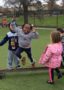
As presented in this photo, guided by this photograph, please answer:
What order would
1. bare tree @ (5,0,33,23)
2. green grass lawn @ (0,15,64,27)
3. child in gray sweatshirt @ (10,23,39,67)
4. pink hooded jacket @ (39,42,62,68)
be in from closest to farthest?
pink hooded jacket @ (39,42,62,68)
child in gray sweatshirt @ (10,23,39,67)
green grass lawn @ (0,15,64,27)
bare tree @ (5,0,33,23)

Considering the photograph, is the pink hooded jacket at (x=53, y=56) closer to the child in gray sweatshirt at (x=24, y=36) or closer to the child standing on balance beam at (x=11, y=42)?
the child in gray sweatshirt at (x=24, y=36)

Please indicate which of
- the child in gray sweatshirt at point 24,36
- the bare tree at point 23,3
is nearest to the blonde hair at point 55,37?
the child in gray sweatshirt at point 24,36

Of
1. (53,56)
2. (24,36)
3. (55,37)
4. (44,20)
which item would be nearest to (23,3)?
(44,20)

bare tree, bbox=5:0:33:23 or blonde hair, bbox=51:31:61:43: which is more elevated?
blonde hair, bbox=51:31:61:43

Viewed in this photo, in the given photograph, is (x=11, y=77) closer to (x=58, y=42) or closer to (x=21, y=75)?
(x=21, y=75)

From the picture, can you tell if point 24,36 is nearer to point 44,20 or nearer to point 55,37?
point 55,37

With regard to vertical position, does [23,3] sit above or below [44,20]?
above

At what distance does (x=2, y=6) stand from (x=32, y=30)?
42.6 meters

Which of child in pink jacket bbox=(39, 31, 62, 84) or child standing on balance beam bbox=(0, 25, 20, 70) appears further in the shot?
child standing on balance beam bbox=(0, 25, 20, 70)

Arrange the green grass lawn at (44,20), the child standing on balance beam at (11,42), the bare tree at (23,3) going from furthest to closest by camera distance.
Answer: the bare tree at (23,3), the green grass lawn at (44,20), the child standing on balance beam at (11,42)

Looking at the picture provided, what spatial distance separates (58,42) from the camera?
25.0 ft

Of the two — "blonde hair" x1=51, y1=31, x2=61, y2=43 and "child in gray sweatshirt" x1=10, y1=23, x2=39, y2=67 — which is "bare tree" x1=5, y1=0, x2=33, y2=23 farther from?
"blonde hair" x1=51, y1=31, x2=61, y2=43

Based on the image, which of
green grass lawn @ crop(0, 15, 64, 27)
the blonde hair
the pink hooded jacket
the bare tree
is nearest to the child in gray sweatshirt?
the blonde hair

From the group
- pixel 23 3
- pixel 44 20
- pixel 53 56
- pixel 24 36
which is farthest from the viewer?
pixel 23 3
